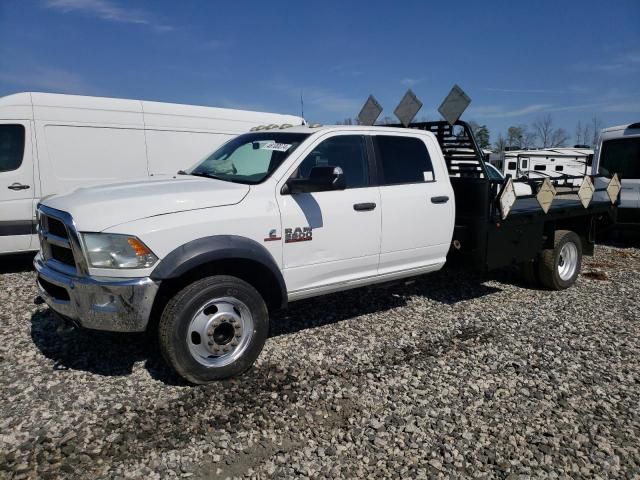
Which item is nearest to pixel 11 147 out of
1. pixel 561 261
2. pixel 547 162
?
pixel 561 261

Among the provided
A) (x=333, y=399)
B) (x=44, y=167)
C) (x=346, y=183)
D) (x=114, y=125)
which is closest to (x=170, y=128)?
(x=114, y=125)

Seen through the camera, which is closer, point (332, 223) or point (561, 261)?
point (332, 223)

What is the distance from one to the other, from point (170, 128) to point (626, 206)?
29.3ft

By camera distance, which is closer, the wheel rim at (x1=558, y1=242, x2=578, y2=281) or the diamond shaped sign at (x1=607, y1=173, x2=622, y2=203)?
the wheel rim at (x1=558, y1=242, x2=578, y2=281)

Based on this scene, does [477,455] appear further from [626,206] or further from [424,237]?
[626,206]

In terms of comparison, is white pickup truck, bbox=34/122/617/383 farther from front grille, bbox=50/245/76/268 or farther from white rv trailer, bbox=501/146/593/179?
white rv trailer, bbox=501/146/593/179

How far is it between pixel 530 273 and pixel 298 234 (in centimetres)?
395

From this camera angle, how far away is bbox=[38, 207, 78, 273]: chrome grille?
10.9ft

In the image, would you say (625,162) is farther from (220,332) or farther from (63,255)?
(63,255)

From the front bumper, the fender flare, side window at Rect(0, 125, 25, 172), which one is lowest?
the front bumper

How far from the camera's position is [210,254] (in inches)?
134

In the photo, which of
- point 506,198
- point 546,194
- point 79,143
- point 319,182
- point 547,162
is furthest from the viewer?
point 547,162

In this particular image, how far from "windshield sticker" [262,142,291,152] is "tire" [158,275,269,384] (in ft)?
4.01

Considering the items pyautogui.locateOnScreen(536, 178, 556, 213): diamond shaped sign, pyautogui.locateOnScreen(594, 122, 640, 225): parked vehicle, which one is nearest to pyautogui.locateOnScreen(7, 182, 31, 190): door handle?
pyautogui.locateOnScreen(536, 178, 556, 213): diamond shaped sign
